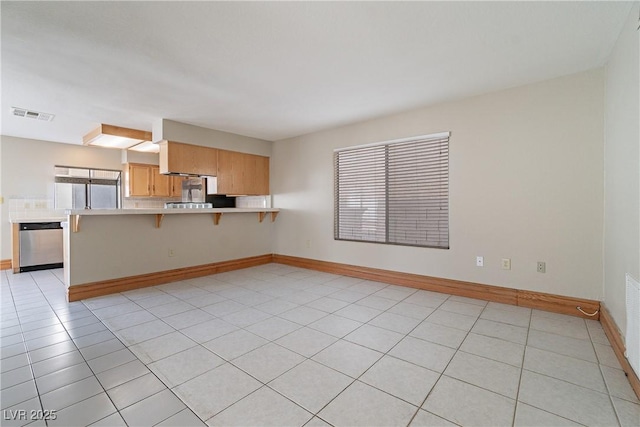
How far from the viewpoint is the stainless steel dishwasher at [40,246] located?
4875 millimetres

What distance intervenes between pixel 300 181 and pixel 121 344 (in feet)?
11.6

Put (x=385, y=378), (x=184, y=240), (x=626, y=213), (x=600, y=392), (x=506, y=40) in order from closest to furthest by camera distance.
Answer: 1. (x=600, y=392)
2. (x=385, y=378)
3. (x=626, y=213)
4. (x=506, y=40)
5. (x=184, y=240)

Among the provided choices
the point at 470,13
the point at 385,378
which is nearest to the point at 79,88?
the point at 470,13

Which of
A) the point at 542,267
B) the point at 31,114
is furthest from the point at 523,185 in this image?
the point at 31,114

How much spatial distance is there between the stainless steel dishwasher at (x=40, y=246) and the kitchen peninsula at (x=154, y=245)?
1942 mm

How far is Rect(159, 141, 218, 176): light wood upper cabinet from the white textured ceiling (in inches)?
26.0

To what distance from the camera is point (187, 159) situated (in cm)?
446

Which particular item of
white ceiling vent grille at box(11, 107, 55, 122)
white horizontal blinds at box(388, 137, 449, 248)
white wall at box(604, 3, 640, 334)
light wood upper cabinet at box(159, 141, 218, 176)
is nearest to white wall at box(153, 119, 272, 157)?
light wood upper cabinet at box(159, 141, 218, 176)

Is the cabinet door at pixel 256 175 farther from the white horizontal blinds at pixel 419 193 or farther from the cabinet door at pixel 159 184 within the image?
the white horizontal blinds at pixel 419 193

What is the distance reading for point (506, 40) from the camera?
2215mm

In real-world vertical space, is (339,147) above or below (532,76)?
below

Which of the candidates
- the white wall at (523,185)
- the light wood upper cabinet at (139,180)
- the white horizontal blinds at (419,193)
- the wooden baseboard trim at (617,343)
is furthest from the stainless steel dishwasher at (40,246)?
the wooden baseboard trim at (617,343)

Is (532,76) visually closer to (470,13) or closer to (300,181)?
(470,13)

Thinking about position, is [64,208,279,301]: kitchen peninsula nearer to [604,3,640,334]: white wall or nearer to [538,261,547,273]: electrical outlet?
[538,261,547,273]: electrical outlet
